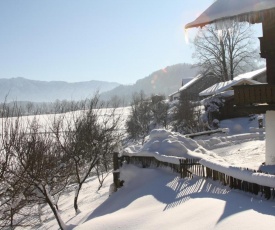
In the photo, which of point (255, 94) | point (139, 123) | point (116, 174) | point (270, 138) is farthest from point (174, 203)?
point (139, 123)

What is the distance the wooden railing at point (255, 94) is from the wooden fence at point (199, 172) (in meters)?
3.33

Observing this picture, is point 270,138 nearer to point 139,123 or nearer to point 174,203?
point 174,203

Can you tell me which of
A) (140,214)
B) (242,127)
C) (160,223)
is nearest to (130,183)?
(140,214)

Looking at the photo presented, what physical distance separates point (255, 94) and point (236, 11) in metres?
3.06

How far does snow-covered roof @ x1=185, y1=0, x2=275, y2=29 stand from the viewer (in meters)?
10.5

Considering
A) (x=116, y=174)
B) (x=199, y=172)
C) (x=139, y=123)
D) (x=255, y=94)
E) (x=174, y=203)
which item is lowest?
(x=116, y=174)

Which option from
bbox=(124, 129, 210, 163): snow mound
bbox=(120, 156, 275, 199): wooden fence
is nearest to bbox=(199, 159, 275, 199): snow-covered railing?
bbox=(120, 156, 275, 199): wooden fence

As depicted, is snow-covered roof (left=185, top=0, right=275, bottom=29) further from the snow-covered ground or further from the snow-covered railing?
the snow-covered railing

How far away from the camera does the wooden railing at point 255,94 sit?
38.3ft

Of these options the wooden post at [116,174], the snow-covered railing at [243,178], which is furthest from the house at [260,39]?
the wooden post at [116,174]

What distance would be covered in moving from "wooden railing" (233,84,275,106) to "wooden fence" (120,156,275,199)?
10.9 ft

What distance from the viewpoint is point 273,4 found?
32.9ft

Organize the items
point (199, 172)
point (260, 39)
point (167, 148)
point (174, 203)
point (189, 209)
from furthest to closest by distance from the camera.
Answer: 1. point (167, 148)
2. point (260, 39)
3. point (199, 172)
4. point (174, 203)
5. point (189, 209)

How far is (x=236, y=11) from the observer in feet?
35.5
